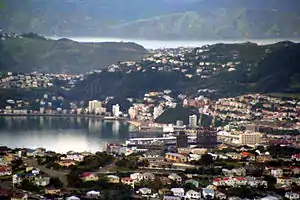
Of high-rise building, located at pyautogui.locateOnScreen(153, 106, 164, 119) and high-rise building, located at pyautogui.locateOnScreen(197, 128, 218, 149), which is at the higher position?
high-rise building, located at pyautogui.locateOnScreen(153, 106, 164, 119)

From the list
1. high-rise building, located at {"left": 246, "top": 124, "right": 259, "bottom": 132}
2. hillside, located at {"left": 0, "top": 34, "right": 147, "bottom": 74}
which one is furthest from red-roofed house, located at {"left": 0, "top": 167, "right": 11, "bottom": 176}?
hillside, located at {"left": 0, "top": 34, "right": 147, "bottom": 74}

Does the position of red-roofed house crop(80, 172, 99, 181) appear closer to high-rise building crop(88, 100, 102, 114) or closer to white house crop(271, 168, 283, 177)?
white house crop(271, 168, 283, 177)

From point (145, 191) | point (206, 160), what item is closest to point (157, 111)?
point (206, 160)

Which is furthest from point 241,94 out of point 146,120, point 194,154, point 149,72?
point 194,154

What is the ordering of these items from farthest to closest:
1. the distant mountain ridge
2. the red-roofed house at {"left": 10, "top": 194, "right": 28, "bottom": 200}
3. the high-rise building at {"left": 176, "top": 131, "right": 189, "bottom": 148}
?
the distant mountain ridge < the high-rise building at {"left": 176, "top": 131, "right": 189, "bottom": 148} < the red-roofed house at {"left": 10, "top": 194, "right": 28, "bottom": 200}

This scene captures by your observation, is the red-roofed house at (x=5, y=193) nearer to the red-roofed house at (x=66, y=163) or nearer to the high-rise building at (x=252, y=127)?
the red-roofed house at (x=66, y=163)

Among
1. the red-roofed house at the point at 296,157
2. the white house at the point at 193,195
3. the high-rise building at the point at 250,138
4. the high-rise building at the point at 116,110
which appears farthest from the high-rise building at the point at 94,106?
the white house at the point at 193,195

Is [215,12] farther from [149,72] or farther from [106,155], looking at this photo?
[106,155]

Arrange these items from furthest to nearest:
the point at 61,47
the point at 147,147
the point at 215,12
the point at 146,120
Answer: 1. the point at 61,47
2. the point at 215,12
3. the point at 146,120
4. the point at 147,147
